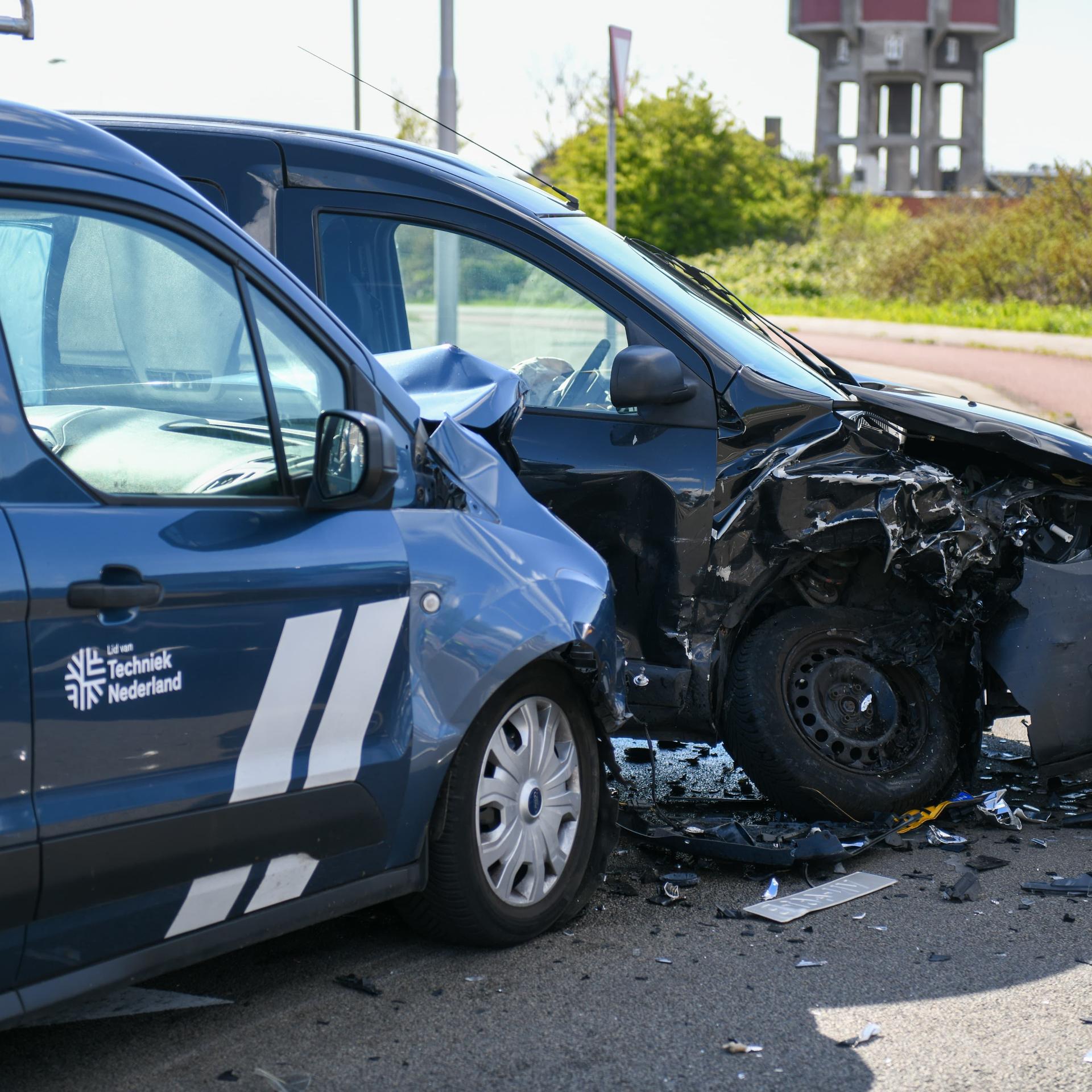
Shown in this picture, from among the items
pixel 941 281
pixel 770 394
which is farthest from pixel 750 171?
pixel 770 394

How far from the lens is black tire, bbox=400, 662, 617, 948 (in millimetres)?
3654

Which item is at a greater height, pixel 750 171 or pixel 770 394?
pixel 750 171

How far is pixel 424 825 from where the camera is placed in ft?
11.7

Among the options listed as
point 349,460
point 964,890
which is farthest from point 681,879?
point 349,460

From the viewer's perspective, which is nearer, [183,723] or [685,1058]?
[183,723]

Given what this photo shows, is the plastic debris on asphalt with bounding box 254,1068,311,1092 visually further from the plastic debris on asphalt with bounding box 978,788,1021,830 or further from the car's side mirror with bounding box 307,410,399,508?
the plastic debris on asphalt with bounding box 978,788,1021,830

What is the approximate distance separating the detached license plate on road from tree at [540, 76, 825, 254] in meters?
38.0

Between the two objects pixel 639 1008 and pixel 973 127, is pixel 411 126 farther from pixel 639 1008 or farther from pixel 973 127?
Result: pixel 973 127

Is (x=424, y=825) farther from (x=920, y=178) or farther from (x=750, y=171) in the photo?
(x=920, y=178)

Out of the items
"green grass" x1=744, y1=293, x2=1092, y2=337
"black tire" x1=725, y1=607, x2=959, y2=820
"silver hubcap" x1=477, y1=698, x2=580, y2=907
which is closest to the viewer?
"silver hubcap" x1=477, y1=698, x2=580, y2=907

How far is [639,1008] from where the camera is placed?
3.61 meters

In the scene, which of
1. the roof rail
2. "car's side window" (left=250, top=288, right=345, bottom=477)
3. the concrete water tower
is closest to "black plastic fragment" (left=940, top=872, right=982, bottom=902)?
"car's side window" (left=250, top=288, right=345, bottom=477)

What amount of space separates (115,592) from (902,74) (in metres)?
108

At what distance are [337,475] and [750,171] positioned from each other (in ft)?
158
